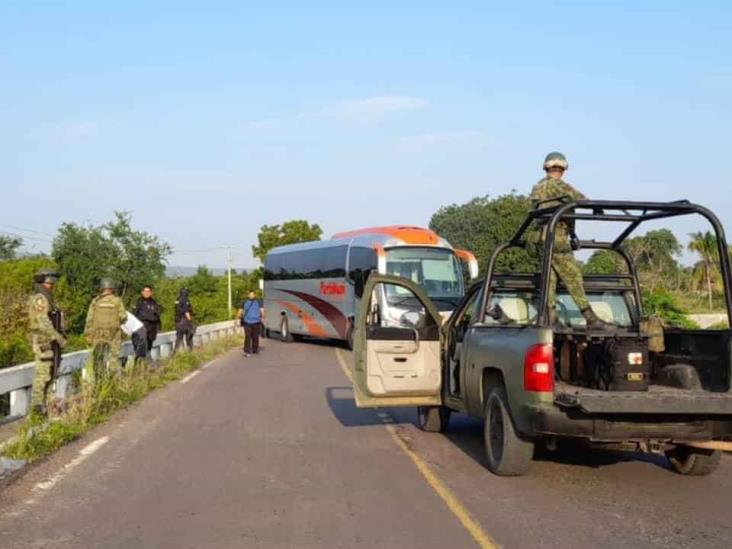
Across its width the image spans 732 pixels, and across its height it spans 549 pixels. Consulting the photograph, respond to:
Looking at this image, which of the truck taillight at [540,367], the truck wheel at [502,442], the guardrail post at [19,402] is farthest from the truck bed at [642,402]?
the guardrail post at [19,402]

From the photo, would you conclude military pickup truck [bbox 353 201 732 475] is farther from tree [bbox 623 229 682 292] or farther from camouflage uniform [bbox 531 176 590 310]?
tree [bbox 623 229 682 292]

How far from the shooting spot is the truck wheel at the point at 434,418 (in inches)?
424

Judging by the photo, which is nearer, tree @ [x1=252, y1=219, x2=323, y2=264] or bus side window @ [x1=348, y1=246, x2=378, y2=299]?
bus side window @ [x1=348, y1=246, x2=378, y2=299]

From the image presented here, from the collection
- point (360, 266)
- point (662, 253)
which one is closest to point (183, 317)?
point (360, 266)

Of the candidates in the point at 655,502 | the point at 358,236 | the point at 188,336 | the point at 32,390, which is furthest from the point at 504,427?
the point at 358,236

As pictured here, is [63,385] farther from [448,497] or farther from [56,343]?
[448,497]

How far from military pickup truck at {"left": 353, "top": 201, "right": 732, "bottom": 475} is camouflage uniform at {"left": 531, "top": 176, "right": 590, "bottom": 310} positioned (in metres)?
0.18

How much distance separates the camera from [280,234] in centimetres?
7606

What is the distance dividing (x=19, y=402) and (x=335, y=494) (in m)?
Result: 6.41

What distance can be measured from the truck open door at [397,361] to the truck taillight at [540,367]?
263 cm

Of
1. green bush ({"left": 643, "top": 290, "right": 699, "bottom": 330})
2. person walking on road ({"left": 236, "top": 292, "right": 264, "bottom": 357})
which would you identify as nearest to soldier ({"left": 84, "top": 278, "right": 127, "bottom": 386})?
person walking on road ({"left": 236, "top": 292, "right": 264, "bottom": 357})

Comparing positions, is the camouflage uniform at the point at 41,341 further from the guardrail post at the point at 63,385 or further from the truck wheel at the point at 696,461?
the truck wheel at the point at 696,461

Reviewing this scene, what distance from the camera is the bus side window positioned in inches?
1012

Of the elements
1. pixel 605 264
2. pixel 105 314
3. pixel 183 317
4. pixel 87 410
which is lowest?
pixel 87 410
